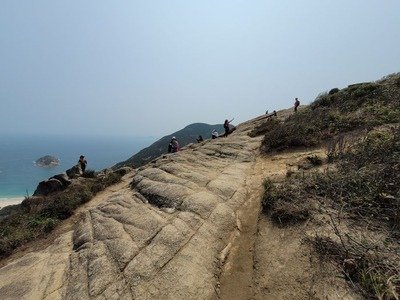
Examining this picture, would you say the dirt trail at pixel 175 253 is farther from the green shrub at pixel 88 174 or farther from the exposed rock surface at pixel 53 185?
the green shrub at pixel 88 174

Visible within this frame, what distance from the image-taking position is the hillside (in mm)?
8289

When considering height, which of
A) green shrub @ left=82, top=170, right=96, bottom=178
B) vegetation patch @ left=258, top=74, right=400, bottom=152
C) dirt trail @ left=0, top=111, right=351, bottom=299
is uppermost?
vegetation patch @ left=258, top=74, right=400, bottom=152

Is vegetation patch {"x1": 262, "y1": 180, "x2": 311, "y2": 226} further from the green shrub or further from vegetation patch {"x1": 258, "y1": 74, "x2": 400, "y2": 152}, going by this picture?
the green shrub

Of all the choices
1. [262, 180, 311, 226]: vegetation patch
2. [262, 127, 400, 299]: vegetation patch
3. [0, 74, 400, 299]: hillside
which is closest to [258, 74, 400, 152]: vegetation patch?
[0, 74, 400, 299]: hillside

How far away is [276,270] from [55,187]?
18.5m

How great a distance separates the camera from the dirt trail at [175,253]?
28.3ft

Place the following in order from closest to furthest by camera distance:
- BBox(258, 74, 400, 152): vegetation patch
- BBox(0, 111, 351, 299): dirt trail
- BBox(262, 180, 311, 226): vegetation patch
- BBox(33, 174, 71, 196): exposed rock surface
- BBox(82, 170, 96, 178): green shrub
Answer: BBox(0, 111, 351, 299): dirt trail → BBox(262, 180, 311, 226): vegetation patch → BBox(258, 74, 400, 152): vegetation patch → BBox(33, 174, 71, 196): exposed rock surface → BBox(82, 170, 96, 178): green shrub

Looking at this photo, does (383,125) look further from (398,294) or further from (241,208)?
(398,294)

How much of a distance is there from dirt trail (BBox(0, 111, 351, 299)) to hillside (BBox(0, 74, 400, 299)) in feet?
0.13

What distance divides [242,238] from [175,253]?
253cm

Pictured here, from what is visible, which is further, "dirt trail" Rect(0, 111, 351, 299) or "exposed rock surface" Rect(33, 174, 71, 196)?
"exposed rock surface" Rect(33, 174, 71, 196)

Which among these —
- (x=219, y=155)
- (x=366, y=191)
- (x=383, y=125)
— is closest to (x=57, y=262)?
(x=366, y=191)

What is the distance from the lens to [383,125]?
705 inches

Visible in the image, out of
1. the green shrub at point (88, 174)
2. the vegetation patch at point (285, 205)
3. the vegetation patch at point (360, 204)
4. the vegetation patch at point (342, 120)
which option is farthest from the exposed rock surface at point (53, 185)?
the vegetation patch at point (285, 205)
